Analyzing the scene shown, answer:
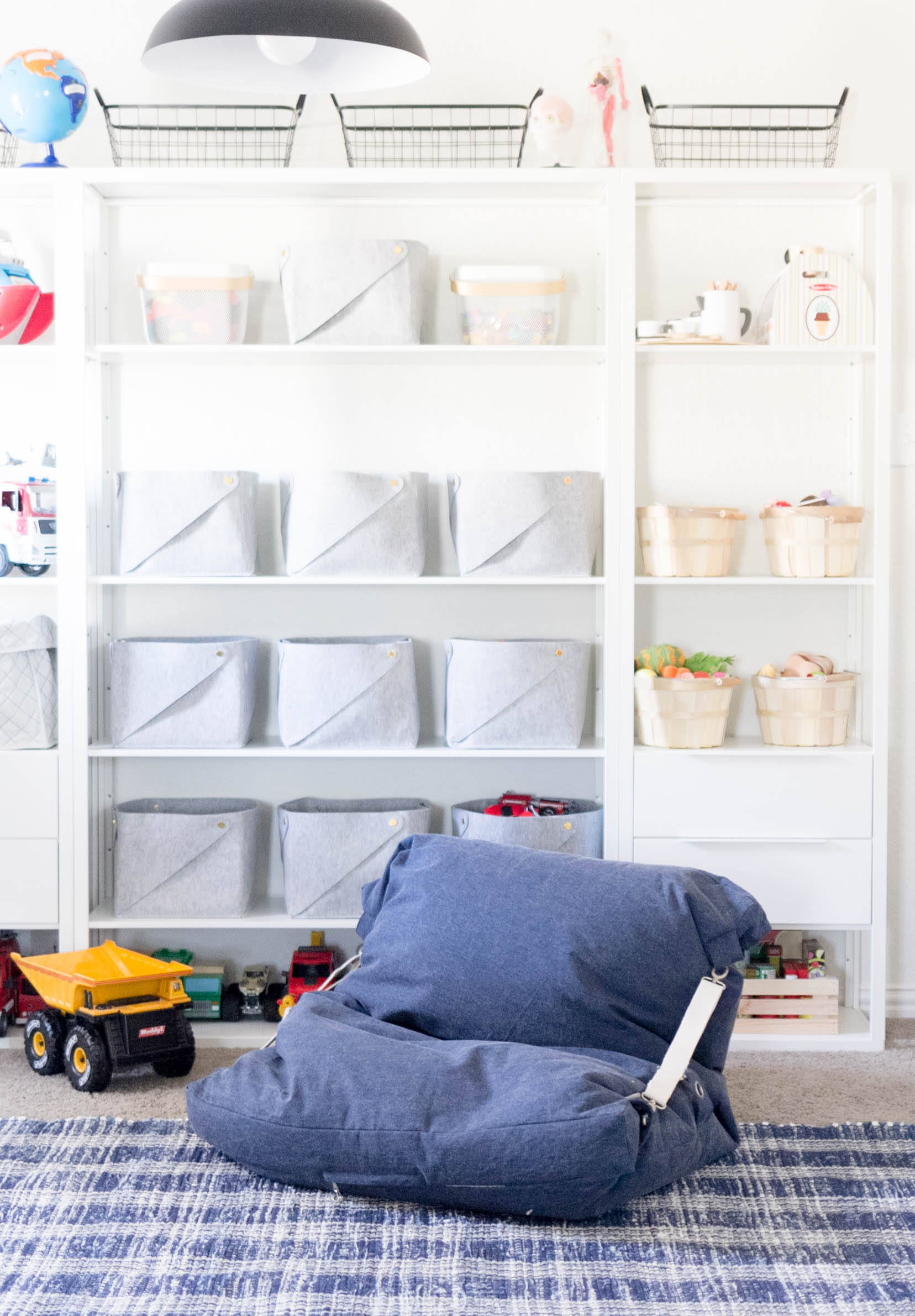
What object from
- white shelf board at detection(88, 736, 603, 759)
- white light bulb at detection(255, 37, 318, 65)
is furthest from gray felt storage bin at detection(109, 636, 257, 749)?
white light bulb at detection(255, 37, 318, 65)

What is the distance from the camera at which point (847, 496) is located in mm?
2697

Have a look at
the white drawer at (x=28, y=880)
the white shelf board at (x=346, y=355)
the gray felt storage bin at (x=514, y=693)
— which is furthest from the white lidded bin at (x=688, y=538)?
the white drawer at (x=28, y=880)

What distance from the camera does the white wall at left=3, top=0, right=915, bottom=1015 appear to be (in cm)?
264

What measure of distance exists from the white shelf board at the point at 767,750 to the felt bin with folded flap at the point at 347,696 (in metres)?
0.50

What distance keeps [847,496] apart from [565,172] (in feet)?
3.07

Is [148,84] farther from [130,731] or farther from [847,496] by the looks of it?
[847,496]

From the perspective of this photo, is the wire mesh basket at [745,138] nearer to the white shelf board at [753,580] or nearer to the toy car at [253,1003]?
the white shelf board at [753,580]

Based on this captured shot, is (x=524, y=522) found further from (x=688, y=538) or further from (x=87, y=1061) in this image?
(x=87, y=1061)

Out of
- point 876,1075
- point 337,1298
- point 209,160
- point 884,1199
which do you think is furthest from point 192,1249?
point 209,160

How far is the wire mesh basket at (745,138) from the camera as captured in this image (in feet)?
8.60

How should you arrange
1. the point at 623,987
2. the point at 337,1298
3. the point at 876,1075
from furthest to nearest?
the point at 876,1075 < the point at 623,987 < the point at 337,1298

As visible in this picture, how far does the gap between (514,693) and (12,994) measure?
126 centimetres

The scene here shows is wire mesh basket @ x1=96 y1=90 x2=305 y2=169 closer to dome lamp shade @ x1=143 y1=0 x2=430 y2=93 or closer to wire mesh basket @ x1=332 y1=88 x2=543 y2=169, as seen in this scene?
wire mesh basket @ x1=332 y1=88 x2=543 y2=169

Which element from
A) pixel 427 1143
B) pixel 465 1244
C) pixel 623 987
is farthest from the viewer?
pixel 623 987
